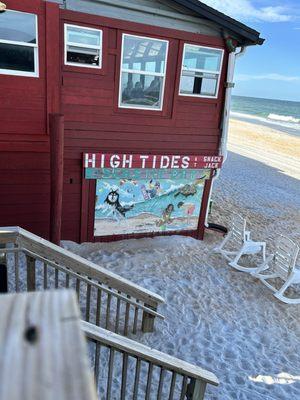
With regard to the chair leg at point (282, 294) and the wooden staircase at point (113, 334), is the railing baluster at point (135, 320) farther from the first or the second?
the chair leg at point (282, 294)

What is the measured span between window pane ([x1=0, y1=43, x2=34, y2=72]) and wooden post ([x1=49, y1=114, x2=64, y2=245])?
960 mm

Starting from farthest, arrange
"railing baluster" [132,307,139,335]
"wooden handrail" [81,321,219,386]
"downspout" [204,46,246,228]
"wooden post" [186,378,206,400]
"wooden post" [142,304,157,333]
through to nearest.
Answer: "downspout" [204,46,246,228] → "wooden post" [142,304,157,333] → "railing baluster" [132,307,139,335] → "wooden post" [186,378,206,400] → "wooden handrail" [81,321,219,386]

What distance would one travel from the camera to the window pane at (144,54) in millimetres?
6380

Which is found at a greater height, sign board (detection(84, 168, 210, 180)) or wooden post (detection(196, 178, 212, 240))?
sign board (detection(84, 168, 210, 180))

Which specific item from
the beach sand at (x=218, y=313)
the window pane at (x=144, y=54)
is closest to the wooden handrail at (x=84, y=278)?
the beach sand at (x=218, y=313)

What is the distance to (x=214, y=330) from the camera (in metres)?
4.99

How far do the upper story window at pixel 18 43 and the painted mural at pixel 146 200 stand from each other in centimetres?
208

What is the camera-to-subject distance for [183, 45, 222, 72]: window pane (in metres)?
6.86

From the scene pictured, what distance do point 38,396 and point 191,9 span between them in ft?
22.8

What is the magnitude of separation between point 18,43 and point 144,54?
7.35 ft

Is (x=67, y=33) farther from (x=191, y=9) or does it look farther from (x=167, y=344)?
(x=167, y=344)

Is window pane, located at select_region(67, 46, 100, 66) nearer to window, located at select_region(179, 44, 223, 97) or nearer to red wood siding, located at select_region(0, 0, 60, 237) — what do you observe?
red wood siding, located at select_region(0, 0, 60, 237)

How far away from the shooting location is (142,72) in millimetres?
6621

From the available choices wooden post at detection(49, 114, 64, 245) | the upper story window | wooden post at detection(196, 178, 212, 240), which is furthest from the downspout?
the upper story window
